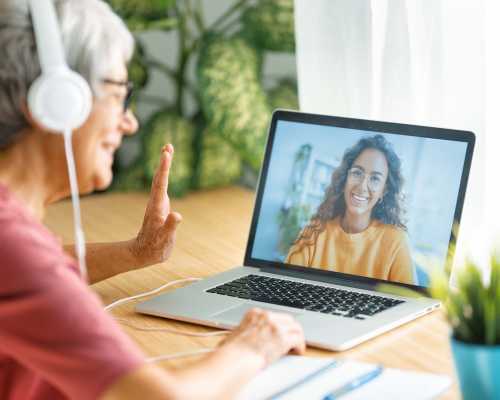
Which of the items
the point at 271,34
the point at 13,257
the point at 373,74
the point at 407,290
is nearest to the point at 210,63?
the point at 271,34

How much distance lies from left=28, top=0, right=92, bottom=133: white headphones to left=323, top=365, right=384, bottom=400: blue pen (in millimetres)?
425

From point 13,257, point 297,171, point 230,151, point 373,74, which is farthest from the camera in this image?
point 230,151

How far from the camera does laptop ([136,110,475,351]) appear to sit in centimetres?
131

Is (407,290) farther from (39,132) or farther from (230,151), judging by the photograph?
(230,151)

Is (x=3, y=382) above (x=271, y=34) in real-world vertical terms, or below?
below

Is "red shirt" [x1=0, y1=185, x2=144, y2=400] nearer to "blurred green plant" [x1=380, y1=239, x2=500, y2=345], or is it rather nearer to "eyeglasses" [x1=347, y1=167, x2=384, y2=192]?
"blurred green plant" [x1=380, y1=239, x2=500, y2=345]

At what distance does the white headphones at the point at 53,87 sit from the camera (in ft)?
3.07

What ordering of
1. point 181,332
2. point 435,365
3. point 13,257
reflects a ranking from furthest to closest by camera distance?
point 181,332
point 435,365
point 13,257

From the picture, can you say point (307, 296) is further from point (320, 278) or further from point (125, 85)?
point (125, 85)

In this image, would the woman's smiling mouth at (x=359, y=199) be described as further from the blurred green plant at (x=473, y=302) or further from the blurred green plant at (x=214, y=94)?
the blurred green plant at (x=214, y=94)

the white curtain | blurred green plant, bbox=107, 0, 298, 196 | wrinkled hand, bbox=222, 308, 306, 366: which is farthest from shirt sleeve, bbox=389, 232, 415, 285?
blurred green plant, bbox=107, 0, 298, 196

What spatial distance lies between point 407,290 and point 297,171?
0.93 feet

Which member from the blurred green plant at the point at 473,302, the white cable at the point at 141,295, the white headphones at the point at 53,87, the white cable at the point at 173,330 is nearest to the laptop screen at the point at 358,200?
the white cable at the point at 141,295

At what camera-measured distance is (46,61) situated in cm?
94
